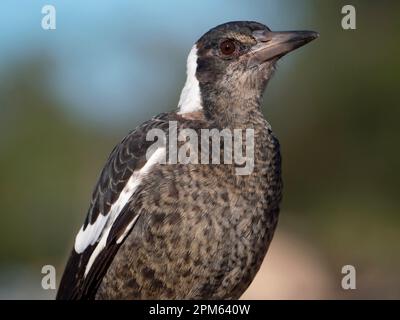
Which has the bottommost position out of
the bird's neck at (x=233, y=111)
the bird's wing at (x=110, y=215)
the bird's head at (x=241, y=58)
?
the bird's wing at (x=110, y=215)

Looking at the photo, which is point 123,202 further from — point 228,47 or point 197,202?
point 228,47

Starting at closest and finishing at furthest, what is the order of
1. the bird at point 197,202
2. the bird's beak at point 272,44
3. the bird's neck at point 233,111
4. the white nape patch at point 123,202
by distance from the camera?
the bird at point 197,202, the white nape patch at point 123,202, the bird's neck at point 233,111, the bird's beak at point 272,44

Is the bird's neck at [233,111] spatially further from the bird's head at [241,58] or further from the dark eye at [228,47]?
the dark eye at [228,47]

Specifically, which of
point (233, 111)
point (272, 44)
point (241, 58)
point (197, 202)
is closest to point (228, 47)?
point (241, 58)

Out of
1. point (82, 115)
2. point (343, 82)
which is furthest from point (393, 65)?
point (82, 115)

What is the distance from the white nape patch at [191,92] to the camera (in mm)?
4781

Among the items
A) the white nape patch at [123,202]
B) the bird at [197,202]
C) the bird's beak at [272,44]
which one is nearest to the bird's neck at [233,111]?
the bird at [197,202]

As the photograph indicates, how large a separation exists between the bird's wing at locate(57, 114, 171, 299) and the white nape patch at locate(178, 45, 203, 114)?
12cm

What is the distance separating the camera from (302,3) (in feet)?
41.3

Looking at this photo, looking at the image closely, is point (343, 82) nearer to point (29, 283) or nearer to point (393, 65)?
point (393, 65)

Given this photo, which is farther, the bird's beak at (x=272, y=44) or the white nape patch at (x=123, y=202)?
the bird's beak at (x=272, y=44)

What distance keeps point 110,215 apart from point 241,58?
997 millimetres

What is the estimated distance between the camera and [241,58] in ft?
15.8
